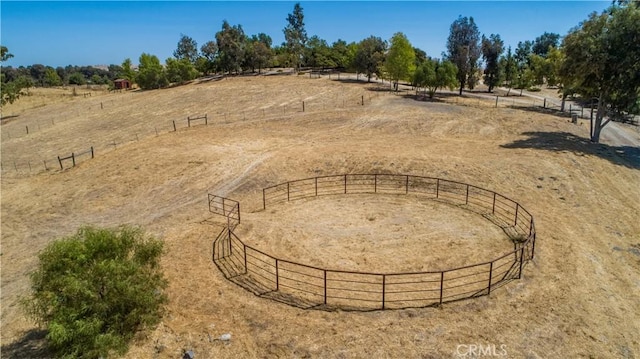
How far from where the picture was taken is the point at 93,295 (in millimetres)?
10664

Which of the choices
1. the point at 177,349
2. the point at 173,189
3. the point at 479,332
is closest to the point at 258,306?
the point at 177,349

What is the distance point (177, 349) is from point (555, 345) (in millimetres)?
10098

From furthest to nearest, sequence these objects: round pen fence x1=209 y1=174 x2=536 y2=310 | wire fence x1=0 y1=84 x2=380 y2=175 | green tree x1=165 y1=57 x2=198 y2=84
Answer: green tree x1=165 y1=57 x2=198 y2=84 → wire fence x1=0 y1=84 x2=380 y2=175 → round pen fence x1=209 y1=174 x2=536 y2=310

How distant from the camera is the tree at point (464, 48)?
63.1 meters

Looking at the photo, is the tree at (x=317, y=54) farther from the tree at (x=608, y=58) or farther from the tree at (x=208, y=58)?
the tree at (x=608, y=58)

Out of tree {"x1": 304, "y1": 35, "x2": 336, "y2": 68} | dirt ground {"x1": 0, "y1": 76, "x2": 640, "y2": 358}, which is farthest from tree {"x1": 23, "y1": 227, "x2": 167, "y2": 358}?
tree {"x1": 304, "y1": 35, "x2": 336, "y2": 68}

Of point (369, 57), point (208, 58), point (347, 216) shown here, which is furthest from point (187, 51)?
point (347, 216)

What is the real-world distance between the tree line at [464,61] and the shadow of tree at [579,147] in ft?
6.18

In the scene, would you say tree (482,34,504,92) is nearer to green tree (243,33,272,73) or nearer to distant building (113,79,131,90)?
green tree (243,33,272,73)

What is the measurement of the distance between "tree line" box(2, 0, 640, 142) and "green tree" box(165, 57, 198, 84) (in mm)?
182

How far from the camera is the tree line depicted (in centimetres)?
2953

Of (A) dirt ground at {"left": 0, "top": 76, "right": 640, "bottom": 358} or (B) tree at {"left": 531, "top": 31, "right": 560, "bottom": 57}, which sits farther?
(B) tree at {"left": 531, "top": 31, "right": 560, "bottom": 57}

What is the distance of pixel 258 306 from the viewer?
42.2 feet

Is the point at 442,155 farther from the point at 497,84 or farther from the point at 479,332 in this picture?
the point at 497,84
